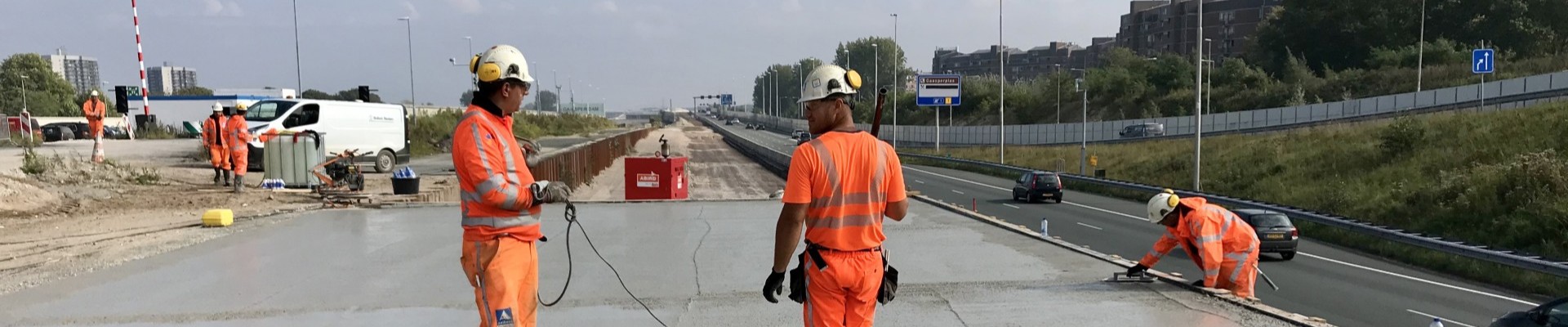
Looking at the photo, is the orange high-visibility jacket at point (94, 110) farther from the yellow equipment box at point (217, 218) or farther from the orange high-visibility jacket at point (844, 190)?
the orange high-visibility jacket at point (844, 190)

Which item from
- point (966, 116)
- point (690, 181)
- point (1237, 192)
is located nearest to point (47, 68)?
point (690, 181)

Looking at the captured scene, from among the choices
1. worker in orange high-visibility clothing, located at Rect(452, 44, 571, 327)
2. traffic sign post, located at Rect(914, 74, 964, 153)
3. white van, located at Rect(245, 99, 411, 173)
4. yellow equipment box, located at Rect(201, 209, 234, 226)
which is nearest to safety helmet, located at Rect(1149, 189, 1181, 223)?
worker in orange high-visibility clothing, located at Rect(452, 44, 571, 327)

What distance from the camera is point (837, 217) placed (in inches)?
166

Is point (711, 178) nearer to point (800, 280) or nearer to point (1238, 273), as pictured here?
point (1238, 273)

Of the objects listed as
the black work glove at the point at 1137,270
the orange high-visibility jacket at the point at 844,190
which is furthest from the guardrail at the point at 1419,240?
the orange high-visibility jacket at the point at 844,190

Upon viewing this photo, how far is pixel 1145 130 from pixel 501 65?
2304 inches

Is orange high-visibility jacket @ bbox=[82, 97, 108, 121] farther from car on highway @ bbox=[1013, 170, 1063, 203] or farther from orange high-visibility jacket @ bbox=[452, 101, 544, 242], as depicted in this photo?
car on highway @ bbox=[1013, 170, 1063, 203]

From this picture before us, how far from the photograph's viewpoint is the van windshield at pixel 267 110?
919 inches

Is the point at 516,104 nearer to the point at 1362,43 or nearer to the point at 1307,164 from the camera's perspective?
the point at 1307,164

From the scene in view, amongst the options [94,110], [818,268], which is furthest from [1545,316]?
[94,110]

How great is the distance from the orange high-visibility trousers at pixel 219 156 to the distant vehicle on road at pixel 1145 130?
5301 cm

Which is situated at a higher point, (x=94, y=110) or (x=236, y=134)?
(x=94, y=110)

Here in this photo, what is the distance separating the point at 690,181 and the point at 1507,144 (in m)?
28.0

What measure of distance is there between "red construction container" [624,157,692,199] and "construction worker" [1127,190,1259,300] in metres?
12.8
